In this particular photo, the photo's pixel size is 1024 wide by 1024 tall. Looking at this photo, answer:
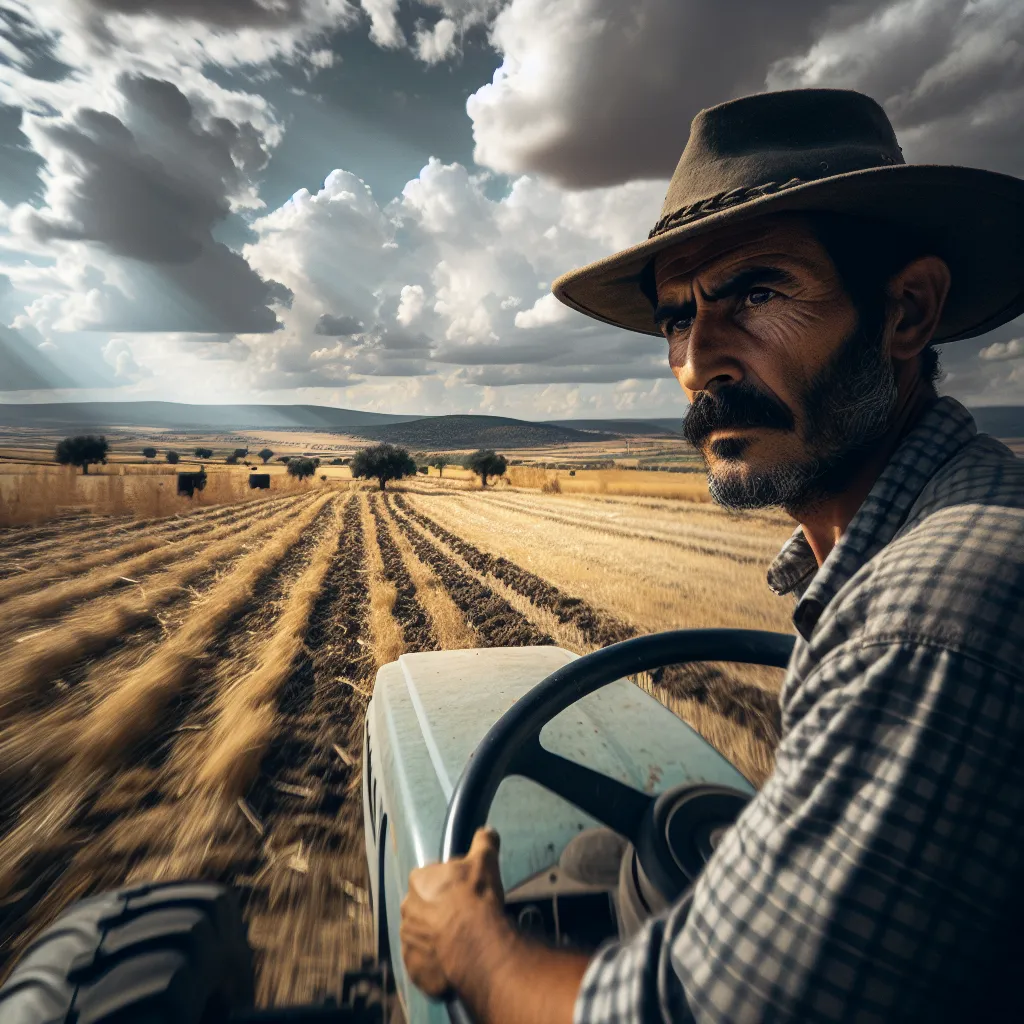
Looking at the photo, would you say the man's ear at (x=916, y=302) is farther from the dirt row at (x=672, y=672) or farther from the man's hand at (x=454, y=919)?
the dirt row at (x=672, y=672)

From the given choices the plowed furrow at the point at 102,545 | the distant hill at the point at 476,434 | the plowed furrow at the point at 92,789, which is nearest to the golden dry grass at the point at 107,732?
the plowed furrow at the point at 92,789

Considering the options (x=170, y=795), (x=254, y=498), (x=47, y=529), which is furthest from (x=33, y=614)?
(x=254, y=498)

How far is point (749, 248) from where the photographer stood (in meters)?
1.47

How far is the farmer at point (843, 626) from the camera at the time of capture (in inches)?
25.2

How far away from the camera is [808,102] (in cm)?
150

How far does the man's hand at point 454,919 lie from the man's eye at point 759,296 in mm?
1327

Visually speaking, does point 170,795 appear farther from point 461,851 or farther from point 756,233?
point 756,233

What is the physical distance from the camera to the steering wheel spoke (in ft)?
4.74

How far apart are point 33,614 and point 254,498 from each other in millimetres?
27825

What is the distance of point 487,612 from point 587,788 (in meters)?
6.36

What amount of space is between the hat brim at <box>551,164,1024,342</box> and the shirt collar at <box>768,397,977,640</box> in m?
0.53

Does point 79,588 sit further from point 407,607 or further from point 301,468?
point 301,468

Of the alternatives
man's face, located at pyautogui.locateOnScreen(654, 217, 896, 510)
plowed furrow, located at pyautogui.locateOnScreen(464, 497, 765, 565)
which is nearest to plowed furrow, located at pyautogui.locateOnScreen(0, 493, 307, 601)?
plowed furrow, located at pyautogui.locateOnScreen(464, 497, 765, 565)

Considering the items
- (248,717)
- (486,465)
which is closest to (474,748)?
(248,717)
